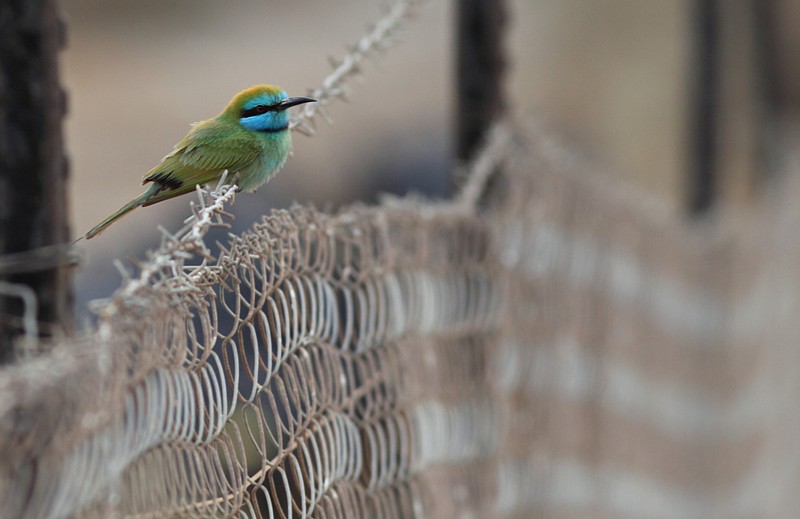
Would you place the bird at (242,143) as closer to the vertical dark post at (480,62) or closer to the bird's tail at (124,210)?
the bird's tail at (124,210)

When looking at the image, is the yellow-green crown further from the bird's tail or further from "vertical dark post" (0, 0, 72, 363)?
"vertical dark post" (0, 0, 72, 363)

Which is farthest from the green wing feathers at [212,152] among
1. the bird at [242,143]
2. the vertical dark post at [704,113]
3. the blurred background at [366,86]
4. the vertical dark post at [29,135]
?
the blurred background at [366,86]

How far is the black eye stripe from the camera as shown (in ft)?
3.60

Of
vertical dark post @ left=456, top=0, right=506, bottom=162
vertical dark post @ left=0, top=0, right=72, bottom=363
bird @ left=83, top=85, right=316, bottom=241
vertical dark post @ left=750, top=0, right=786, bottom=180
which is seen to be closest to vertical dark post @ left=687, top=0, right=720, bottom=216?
vertical dark post @ left=750, top=0, right=786, bottom=180

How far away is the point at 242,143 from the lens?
1096 mm

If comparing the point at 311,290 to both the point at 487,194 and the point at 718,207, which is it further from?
the point at 718,207

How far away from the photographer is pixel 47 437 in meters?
0.76

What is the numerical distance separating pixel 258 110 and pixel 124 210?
161 mm

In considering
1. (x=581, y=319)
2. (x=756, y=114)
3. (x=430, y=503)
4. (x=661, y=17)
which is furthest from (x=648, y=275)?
(x=661, y=17)

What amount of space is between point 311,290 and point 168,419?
0.39 metres

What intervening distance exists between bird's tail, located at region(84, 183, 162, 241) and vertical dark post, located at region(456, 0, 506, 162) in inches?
49.7

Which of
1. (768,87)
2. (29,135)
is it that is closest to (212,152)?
(29,135)

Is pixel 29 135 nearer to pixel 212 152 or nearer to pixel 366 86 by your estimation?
pixel 212 152

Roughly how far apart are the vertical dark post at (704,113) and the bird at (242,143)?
3.64 meters
